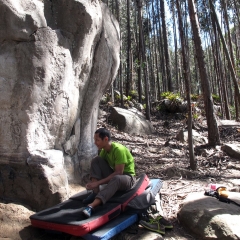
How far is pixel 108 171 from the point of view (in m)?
4.14

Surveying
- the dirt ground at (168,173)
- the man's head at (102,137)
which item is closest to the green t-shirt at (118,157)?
the man's head at (102,137)

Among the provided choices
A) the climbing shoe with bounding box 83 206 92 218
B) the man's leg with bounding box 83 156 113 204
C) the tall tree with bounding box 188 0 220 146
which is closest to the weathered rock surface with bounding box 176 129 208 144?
the tall tree with bounding box 188 0 220 146

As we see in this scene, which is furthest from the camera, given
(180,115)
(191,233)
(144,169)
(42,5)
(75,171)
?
(180,115)

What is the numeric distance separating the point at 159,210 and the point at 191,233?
1.90ft

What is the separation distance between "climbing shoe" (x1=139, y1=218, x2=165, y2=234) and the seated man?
0.51 m

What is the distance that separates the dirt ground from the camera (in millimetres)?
3523

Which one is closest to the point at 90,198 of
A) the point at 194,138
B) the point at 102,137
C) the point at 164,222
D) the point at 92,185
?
the point at 92,185

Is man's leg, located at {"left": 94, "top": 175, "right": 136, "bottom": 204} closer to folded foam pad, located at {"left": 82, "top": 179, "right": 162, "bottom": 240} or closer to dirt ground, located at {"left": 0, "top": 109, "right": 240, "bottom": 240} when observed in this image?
folded foam pad, located at {"left": 82, "top": 179, "right": 162, "bottom": 240}

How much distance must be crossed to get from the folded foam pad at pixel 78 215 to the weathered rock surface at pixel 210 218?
28.3 inches

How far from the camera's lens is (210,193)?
14.7ft

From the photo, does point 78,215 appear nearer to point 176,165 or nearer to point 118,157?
point 118,157

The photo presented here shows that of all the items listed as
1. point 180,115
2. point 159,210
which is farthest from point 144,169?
point 180,115

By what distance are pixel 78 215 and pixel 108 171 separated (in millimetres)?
887

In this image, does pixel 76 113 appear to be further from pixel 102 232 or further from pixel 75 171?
pixel 102 232
